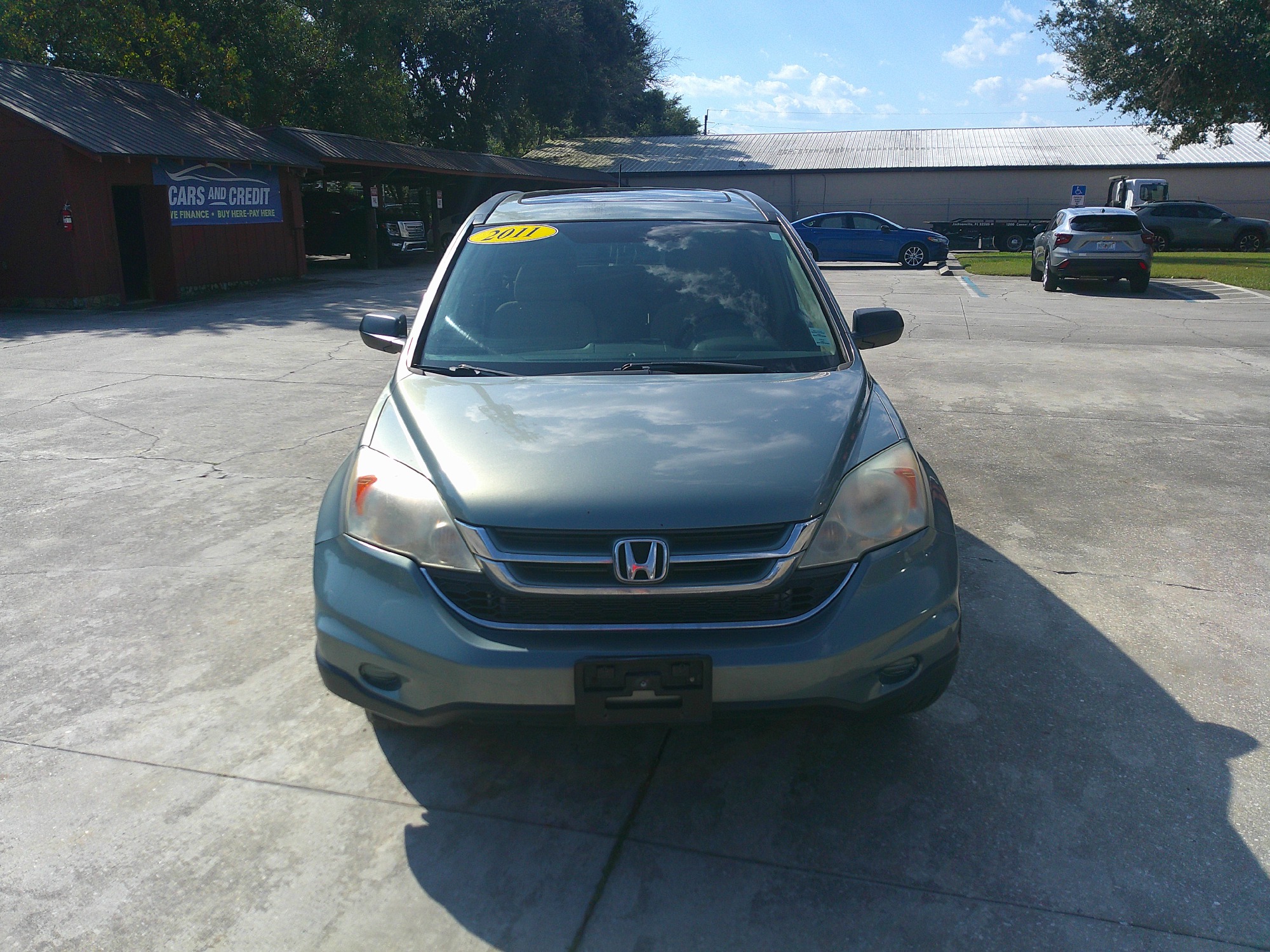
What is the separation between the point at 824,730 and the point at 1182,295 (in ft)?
60.1

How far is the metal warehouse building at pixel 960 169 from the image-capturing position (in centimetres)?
4009

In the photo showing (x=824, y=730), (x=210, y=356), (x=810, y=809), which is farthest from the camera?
(x=210, y=356)

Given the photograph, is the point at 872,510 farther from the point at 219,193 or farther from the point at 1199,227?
the point at 1199,227

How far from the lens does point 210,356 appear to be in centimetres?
1131

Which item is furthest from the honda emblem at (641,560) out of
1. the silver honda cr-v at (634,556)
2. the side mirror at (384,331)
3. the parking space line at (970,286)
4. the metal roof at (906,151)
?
the metal roof at (906,151)

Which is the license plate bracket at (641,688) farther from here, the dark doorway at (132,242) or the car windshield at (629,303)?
the dark doorway at (132,242)

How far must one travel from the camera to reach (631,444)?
2.77m

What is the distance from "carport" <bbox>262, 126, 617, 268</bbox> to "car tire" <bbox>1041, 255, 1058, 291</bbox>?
29.0 feet

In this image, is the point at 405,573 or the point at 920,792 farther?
the point at 920,792

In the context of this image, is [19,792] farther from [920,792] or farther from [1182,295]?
[1182,295]

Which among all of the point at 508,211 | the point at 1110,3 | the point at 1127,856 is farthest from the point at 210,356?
the point at 1110,3

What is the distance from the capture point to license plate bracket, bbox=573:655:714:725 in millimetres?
2420

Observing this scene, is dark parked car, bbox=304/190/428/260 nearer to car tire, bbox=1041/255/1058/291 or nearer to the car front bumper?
car tire, bbox=1041/255/1058/291

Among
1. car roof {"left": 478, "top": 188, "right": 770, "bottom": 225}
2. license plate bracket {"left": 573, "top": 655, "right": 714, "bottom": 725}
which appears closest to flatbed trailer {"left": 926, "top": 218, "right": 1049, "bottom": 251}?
car roof {"left": 478, "top": 188, "right": 770, "bottom": 225}
